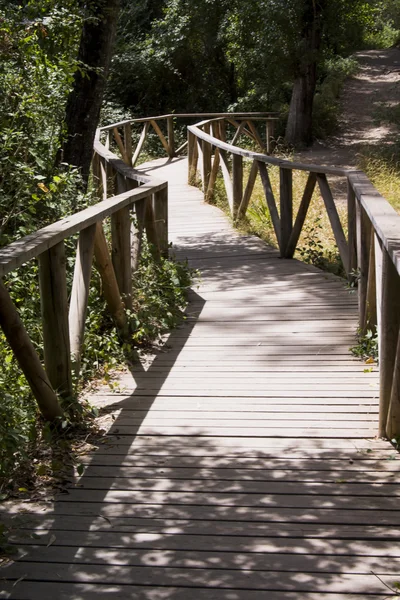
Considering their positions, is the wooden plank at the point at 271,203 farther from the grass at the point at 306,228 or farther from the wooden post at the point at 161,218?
the wooden post at the point at 161,218

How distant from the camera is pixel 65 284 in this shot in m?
3.91

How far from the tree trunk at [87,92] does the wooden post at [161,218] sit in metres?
1.25

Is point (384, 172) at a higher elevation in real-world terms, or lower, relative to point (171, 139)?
lower

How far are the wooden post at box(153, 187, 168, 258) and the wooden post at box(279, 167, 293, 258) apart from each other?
1345mm

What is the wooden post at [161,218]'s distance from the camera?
6.77 m

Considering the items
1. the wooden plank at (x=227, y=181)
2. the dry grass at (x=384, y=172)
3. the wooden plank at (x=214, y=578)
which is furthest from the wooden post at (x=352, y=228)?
the dry grass at (x=384, y=172)

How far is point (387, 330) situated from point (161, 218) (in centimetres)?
354

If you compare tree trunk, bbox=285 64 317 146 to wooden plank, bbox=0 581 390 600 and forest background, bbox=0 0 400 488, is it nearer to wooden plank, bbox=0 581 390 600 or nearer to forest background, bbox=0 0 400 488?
forest background, bbox=0 0 400 488

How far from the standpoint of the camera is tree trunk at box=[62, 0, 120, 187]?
780 centimetres

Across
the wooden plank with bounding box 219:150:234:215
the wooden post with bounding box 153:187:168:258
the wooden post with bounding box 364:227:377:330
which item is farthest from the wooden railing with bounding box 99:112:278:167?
the wooden post with bounding box 364:227:377:330

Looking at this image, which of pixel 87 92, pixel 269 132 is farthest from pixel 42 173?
pixel 269 132

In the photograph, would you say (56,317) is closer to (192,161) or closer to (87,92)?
(87,92)

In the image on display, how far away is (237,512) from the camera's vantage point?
3.13 m

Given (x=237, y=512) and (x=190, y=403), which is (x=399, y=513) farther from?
(x=190, y=403)
